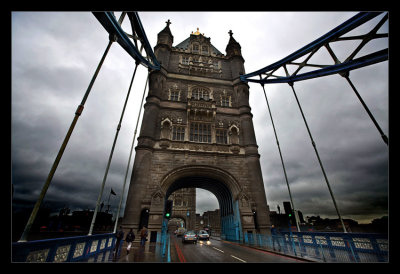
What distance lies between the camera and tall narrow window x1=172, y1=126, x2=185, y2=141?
62.5 feet

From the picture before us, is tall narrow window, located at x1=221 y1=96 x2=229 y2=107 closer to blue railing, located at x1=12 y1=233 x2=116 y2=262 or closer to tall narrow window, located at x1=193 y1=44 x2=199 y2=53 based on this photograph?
tall narrow window, located at x1=193 y1=44 x2=199 y2=53

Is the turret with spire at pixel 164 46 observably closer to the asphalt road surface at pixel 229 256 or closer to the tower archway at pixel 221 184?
the tower archway at pixel 221 184

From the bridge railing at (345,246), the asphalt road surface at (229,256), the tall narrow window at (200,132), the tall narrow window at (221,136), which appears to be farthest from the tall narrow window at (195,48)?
the asphalt road surface at (229,256)

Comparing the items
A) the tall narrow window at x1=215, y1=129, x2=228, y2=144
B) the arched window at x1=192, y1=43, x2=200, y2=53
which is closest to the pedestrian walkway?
the tall narrow window at x1=215, y1=129, x2=228, y2=144

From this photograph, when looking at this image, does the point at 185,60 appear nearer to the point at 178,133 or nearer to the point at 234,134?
the point at 178,133

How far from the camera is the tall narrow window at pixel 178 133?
19.0 meters

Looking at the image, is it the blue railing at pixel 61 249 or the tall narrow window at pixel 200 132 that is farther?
the tall narrow window at pixel 200 132

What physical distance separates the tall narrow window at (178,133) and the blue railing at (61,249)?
11.4 m

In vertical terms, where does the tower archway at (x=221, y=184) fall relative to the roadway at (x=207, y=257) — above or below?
above

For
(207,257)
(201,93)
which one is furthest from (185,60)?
(207,257)

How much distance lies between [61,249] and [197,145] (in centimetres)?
1392
